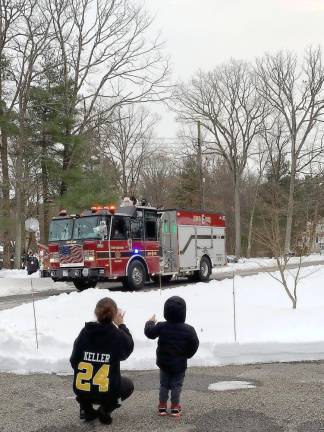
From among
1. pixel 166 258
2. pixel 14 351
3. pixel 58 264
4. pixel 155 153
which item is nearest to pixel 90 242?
pixel 58 264

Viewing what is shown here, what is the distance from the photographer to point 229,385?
20.6 feet

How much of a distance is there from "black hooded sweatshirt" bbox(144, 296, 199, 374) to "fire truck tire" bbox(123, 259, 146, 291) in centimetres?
1340

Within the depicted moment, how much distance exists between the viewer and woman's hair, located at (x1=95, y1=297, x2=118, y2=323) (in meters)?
4.77

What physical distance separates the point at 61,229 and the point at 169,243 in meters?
4.32

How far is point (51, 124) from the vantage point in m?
28.0

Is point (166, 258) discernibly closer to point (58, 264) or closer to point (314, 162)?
point (58, 264)

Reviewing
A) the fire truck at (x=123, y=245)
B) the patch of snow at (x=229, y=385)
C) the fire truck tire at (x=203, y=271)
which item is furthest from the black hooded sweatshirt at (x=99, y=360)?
the fire truck tire at (x=203, y=271)

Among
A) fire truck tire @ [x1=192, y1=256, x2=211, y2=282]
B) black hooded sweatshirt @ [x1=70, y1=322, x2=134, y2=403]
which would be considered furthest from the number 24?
fire truck tire @ [x1=192, y1=256, x2=211, y2=282]

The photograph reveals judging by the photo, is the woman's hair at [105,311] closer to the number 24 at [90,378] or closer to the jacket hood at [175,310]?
the number 24 at [90,378]

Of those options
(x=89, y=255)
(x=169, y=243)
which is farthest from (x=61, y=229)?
(x=169, y=243)

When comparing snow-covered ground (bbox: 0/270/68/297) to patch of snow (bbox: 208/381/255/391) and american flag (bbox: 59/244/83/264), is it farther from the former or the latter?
patch of snow (bbox: 208/381/255/391)

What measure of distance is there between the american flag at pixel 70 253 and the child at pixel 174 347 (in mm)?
12997

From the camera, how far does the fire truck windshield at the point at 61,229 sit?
1830cm

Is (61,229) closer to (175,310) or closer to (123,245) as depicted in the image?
(123,245)
